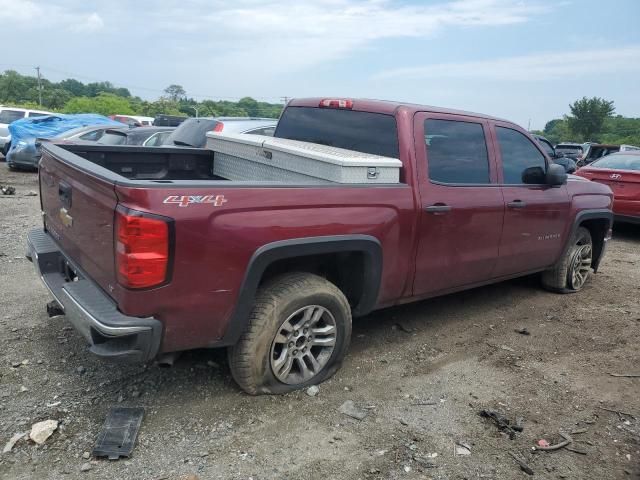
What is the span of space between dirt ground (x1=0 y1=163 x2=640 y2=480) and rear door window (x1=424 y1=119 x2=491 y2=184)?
1366 mm

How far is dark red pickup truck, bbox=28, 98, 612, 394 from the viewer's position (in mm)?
2777

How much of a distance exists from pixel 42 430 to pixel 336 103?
3120 mm

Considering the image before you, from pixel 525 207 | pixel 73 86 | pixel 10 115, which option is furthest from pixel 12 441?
pixel 73 86

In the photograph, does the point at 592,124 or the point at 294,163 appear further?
the point at 592,124

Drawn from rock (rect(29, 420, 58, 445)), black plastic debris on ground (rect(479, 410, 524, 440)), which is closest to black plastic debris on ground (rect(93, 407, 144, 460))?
rock (rect(29, 420, 58, 445))

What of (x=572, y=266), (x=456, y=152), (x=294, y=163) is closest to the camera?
(x=294, y=163)

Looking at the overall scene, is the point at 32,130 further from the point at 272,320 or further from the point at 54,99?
the point at 54,99

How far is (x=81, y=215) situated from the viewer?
3.20 metres

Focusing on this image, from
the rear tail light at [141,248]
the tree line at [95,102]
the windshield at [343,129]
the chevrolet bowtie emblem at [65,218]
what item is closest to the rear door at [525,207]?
the windshield at [343,129]

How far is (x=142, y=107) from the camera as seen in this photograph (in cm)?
5891

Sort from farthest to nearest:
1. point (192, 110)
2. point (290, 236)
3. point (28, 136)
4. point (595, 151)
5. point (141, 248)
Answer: point (192, 110) < point (595, 151) < point (28, 136) < point (290, 236) < point (141, 248)

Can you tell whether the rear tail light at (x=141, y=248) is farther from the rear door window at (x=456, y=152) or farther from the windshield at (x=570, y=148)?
the windshield at (x=570, y=148)

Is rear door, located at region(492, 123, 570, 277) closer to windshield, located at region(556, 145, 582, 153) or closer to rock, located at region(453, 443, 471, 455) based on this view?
rock, located at region(453, 443, 471, 455)

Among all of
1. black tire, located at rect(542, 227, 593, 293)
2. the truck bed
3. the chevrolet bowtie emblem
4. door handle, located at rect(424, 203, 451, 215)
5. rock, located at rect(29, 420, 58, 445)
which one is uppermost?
the truck bed
